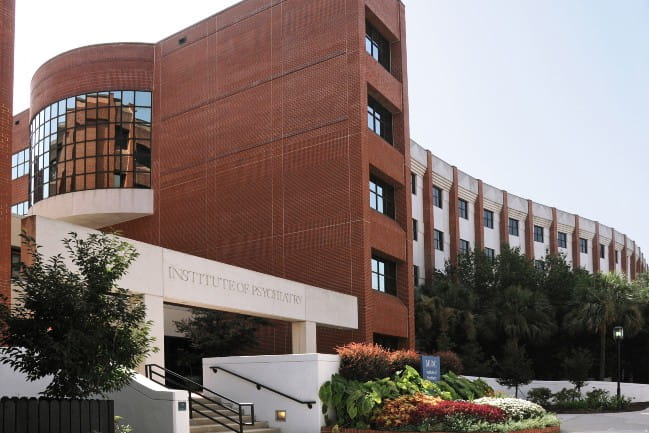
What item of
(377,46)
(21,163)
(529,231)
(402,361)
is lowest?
(402,361)

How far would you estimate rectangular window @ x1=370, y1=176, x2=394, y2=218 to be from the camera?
36156mm

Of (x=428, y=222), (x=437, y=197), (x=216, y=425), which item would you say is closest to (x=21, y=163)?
(x=428, y=222)

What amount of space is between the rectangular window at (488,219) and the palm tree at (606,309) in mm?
14889

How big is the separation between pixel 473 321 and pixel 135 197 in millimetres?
19471

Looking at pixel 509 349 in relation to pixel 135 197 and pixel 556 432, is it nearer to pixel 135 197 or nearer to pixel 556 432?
pixel 556 432

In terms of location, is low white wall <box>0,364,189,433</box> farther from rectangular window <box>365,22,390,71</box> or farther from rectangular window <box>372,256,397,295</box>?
rectangular window <box>365,22,390,71</box>

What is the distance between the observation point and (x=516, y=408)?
936 inches

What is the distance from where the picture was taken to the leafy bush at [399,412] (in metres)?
21.8

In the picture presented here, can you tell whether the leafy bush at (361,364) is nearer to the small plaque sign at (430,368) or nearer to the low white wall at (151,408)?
the small plaque sign at (430,368)

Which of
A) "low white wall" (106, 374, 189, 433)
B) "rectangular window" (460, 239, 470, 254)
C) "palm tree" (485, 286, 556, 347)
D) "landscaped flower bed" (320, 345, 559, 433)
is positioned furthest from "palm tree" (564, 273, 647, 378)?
"low white wall" (106, 374, 189, 433)

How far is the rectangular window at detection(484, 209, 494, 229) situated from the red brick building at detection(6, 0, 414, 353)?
2531 cm

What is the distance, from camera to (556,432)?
77.7ft

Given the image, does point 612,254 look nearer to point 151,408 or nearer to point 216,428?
point 216,428

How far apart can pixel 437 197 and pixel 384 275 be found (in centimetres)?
2099
